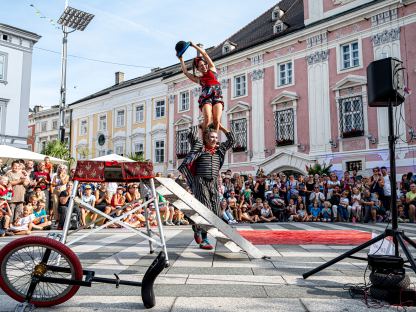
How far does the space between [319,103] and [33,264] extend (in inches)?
812

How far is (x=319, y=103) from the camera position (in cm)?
2142

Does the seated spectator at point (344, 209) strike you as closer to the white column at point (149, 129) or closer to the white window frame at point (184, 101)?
the white window frame at point (184, 101)

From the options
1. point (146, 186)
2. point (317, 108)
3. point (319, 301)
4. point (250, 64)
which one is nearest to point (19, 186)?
point (146, 186)

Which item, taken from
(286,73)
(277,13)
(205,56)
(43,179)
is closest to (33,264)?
(205,56)

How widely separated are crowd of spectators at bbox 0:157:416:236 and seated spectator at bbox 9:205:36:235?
0.02 m

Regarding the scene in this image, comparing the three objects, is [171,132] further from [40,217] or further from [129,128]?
[40,217]

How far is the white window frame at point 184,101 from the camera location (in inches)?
1164

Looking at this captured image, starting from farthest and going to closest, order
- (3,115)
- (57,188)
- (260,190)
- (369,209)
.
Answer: (3,115)
(260,190)
(369,209)
(57,188)

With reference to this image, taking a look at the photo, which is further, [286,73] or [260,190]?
[286,73]

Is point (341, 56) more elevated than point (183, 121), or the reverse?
point (341, 56)

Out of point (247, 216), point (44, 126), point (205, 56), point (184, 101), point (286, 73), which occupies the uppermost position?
point (44, 126)

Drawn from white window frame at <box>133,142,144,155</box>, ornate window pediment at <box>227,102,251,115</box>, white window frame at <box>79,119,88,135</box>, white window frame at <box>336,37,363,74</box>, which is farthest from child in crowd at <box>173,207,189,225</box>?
white window frame at <box>79,119,88,135</box>

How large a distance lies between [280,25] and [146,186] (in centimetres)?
2217

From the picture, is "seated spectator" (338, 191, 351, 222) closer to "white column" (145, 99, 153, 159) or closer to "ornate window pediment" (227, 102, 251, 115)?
"ornate window pediment" (227, 102, 251, 115)
